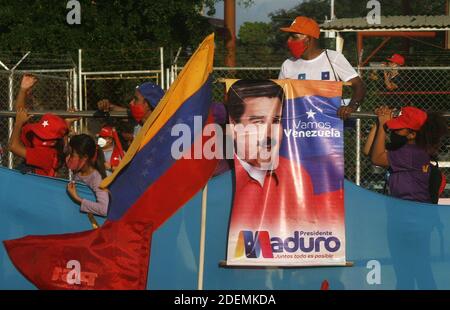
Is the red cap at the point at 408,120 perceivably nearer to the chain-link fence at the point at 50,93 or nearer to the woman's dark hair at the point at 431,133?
the woman's dark hair at the point at 431,133

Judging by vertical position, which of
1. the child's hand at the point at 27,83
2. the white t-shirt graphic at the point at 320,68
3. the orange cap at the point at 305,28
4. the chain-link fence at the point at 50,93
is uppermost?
the chain-link fence at the point at 50,93

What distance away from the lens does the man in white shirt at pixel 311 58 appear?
8.02 m

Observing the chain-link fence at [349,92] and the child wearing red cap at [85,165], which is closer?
the child wearing red cap at [85,165]

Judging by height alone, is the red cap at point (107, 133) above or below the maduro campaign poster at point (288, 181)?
above

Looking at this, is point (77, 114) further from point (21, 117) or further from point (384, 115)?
point (384, 115)

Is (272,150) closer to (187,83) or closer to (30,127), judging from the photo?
(187,83)

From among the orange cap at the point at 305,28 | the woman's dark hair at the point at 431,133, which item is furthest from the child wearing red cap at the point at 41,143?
the woman's dark hair at the point at 431,133

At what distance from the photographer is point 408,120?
23.2 feet

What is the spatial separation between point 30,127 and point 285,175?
2273 mm

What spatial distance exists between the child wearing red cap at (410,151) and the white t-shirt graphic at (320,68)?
90 cm

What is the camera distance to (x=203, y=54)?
688 centimetres

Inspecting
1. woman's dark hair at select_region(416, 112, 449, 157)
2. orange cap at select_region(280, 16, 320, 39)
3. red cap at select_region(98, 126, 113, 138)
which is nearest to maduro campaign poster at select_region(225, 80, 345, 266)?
woman's dark hair at select_region(416, 112, 449, 157)

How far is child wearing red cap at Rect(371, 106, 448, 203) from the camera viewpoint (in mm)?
7102

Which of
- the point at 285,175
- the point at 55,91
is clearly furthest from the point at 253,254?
the point at 55,91
